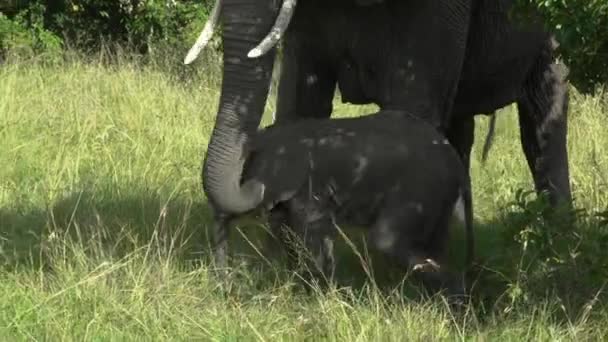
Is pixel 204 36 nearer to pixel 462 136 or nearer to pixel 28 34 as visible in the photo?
pixel 462 136

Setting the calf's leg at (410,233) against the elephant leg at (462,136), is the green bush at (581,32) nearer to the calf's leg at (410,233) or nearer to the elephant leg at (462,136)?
the calf's leg at (410,233)

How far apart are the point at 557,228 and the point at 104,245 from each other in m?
→ 2.26

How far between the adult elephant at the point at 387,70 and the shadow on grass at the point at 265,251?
455 mm

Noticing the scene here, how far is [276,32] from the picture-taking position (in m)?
5.55

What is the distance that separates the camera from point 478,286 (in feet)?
20.3

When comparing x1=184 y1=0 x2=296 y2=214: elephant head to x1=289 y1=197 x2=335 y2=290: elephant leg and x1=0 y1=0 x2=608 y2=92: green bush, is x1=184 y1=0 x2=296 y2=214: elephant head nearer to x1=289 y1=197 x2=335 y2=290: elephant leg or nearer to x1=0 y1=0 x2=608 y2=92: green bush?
x1=289 y1=197 x2=335 y2=290: elephant leg

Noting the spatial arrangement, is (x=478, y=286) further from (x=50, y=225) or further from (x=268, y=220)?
(x=50, y=225)

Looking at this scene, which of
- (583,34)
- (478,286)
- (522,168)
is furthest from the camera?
(522,168)

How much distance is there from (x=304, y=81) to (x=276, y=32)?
1.18m

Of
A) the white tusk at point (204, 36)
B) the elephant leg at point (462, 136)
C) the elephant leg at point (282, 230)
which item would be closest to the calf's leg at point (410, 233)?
the elephant leg at point (282, 230)

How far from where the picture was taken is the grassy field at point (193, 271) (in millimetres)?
5219

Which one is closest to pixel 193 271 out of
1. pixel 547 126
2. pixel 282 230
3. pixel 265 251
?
pixel 282 230

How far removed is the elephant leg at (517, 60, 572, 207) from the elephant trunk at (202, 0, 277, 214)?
2.65m

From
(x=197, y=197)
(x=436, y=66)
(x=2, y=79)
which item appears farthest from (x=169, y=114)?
(x=436, y=66)
